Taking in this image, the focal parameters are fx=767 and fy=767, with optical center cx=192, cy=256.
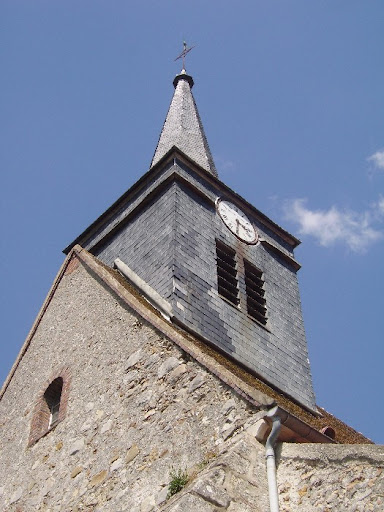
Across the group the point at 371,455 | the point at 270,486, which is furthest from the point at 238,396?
the point at 371,455

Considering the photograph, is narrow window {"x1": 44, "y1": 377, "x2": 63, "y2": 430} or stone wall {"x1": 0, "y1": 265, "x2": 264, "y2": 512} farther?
narrow window {"x1": 44, "y1": 377, "x2": 63, "y2": 430}

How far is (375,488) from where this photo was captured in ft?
18.6

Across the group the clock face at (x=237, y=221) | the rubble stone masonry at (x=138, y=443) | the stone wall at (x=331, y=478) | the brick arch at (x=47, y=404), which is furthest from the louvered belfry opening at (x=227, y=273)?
the stone wall at (x=331, y=478)

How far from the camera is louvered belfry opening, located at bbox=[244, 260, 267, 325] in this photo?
12742 millimetres

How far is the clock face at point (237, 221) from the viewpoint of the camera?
1370 cm

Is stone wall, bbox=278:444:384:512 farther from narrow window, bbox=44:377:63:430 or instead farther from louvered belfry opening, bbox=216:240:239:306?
louvered belfry opening, bbox=216:240:239:306

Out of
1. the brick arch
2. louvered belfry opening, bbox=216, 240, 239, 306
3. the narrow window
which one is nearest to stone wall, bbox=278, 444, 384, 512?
the brick arch

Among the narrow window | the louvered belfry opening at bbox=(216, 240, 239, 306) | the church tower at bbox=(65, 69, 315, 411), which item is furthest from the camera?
the louvered belfry opening at bbox=(216, 240, 239, 306)

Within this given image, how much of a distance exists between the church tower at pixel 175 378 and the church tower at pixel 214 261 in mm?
28

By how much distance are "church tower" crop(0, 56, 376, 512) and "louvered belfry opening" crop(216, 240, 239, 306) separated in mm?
27

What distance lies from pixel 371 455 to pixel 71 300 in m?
5.58

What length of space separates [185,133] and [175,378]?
33.1 feet

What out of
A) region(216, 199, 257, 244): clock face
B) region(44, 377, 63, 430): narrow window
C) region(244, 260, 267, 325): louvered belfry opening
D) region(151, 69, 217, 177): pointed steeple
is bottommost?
region(44, 377, 63, 430): narrow window

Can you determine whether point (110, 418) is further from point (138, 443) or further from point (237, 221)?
point (237, 221)
